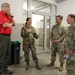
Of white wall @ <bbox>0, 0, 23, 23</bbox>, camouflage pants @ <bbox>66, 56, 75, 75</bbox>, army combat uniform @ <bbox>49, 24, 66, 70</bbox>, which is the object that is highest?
white wall @ <bbox>0, 0, 23, 23</bbox>

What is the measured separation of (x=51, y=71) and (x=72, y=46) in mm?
1827

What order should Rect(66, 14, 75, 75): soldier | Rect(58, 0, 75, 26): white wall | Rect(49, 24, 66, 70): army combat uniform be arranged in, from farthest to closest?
Rect(58, 0, 75, 26): white wall, Rect(49, 24, 66, 70): army combat uniform, Rect(66, 14, 75, 75): soldier

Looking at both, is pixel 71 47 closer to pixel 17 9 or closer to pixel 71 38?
pixel 71 38

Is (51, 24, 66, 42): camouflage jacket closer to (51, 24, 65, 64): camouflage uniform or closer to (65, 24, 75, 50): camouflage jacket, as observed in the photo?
(51, 24, 65, 64): camouflage uniform

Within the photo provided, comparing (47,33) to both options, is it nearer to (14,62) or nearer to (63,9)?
(63,9)

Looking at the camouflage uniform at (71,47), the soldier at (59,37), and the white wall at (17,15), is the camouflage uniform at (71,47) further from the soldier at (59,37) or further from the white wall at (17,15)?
the white wall at (17,15)

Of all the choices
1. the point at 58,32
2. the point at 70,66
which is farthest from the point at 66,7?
the point at 70,66

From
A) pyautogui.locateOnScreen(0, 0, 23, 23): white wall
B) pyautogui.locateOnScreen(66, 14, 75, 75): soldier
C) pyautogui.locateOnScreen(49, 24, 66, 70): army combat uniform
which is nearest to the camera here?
pyautogui.locateOnScreen(66, 14, 75, 75): soldier

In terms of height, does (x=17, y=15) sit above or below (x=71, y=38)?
above

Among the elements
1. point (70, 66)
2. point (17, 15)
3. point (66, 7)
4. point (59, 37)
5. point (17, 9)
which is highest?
point (66, 7)

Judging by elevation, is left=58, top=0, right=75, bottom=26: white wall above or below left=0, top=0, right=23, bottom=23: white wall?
above

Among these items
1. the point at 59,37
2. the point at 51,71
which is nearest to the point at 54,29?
the point at 59,37

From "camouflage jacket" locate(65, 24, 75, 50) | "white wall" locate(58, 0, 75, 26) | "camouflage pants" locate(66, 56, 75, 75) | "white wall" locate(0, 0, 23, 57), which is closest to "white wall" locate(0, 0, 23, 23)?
"white wall" locate(0, 0, 23, 57)

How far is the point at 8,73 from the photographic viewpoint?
397 centimetres
